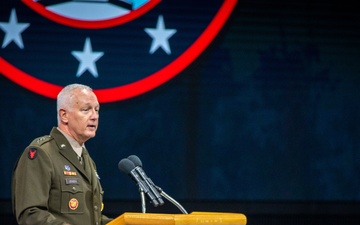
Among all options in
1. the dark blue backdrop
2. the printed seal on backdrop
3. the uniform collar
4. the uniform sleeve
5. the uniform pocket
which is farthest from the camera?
the dark blue backdrop

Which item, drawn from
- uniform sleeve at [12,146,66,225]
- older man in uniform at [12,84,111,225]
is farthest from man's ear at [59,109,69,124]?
uniform sleeve at [12,146,66,225]

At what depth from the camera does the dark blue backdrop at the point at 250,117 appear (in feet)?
15.6

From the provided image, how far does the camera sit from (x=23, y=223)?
99.4 inches

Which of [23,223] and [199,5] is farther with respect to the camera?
[199,5]

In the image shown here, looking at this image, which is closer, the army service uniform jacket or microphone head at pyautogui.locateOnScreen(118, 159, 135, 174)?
the army service uniform jacket

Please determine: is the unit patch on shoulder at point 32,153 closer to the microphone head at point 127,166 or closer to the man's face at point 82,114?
the man's face at point 82,114

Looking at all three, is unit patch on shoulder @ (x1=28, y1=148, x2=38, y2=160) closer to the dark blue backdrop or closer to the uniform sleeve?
the uniform sleeve

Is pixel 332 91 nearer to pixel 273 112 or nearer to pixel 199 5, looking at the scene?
pixel 273 112

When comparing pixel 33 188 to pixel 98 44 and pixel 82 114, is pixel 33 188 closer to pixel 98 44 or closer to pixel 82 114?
pixel 82 114

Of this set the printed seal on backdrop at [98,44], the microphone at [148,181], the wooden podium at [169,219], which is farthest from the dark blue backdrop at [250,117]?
the wooden podium at [169,219]

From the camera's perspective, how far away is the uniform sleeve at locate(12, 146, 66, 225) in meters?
2.52

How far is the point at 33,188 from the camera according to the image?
2553mm

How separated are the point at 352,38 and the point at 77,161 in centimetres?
294

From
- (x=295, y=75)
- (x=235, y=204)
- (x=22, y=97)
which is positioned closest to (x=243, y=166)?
(x=235, y=204)
